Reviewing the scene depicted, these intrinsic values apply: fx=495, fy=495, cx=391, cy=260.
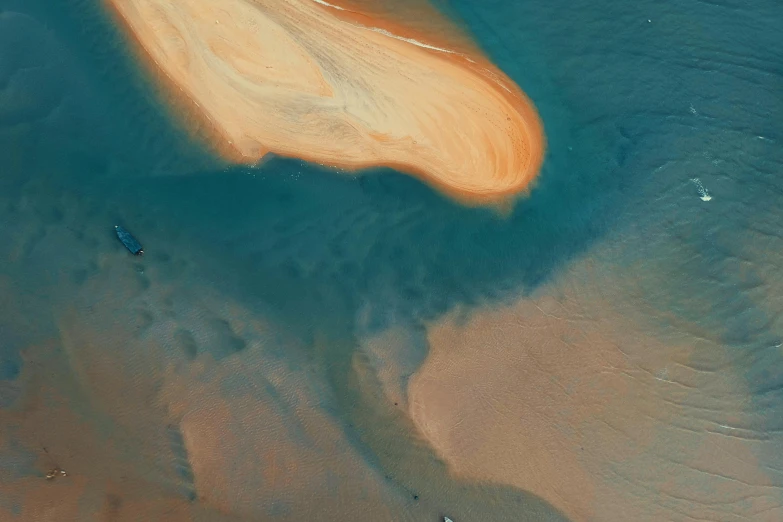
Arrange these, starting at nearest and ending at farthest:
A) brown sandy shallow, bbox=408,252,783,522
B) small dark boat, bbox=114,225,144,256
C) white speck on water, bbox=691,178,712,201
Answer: brown sandy shallow, bbox=408,252,783,522
small dark boat, bbox=114,225,144,256
white speck on water, bbox=691,178,712,201

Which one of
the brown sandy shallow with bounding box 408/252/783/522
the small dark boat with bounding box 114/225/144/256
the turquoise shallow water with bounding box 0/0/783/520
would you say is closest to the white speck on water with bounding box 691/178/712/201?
the turquoise shallow water with bounding box 0/0/783/520

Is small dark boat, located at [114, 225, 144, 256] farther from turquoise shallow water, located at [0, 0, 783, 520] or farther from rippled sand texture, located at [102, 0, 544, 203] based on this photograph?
rippled sand texture, located at [102, 0, 544, 203]

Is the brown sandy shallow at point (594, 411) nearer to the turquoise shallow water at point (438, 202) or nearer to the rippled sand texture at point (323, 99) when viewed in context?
the turquoise shallow water at point (438, 202)

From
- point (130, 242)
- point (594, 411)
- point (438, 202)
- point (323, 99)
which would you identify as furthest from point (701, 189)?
point (130, 242)

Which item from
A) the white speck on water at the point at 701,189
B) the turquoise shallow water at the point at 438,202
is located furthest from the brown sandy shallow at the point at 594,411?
the white speck on water at the point at 701,189

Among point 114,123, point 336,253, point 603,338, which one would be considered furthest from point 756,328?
point 114,123

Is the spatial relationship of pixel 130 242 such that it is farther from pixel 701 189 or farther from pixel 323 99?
pixel 701 189
